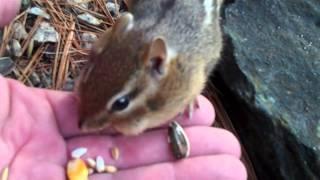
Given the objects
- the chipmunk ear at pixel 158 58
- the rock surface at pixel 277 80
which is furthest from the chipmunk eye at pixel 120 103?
the rock surface at pixel 277 80

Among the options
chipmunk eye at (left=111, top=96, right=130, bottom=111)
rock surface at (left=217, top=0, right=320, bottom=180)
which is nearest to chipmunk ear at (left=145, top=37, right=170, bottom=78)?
chipmunk eye at (left=111, top=96, right=130, bottom=111)

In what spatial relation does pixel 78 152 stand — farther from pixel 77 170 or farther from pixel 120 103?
pixel 120 103

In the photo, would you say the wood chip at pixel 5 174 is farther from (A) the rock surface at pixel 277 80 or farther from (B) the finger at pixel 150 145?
(A) the rock surface at pixel 277 80

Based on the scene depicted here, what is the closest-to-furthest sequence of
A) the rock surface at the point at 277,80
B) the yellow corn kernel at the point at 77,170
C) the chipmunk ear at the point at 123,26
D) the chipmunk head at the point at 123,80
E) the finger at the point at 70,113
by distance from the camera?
the chipmunk head at the point at 123,80, the chipmunk ear at the point at 123,26, the yellow corn kernel at the point at 77,170, the finger at the point at 70,113, the rock surface at the point at 277,80

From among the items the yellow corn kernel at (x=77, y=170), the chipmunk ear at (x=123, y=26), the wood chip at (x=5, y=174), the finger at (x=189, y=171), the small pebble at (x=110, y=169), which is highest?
the chipmunk ear at (x=123, y=26)

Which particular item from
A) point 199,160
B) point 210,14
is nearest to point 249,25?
point 210,14

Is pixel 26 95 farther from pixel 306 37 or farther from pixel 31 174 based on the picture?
pixel 306 37

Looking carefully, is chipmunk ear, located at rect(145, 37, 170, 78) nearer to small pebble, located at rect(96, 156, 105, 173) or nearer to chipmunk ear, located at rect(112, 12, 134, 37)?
chipmunk ear, located at rect(112, 12, 134, 37)
